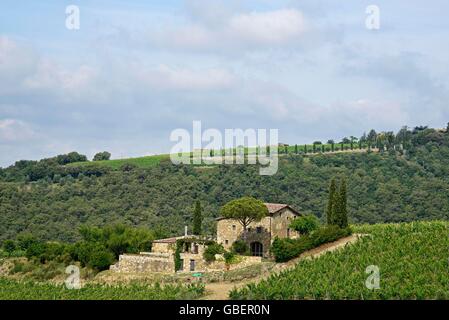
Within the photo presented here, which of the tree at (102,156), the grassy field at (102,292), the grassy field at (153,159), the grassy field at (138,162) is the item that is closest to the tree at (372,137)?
the grassy field at (153,159)

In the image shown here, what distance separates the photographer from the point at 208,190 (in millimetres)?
79250

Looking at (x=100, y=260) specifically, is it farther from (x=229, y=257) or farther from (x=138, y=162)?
(x=138, y=162)

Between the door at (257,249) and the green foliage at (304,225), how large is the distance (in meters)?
2.39

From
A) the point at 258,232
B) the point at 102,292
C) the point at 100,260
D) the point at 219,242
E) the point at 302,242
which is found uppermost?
the point at 258,232

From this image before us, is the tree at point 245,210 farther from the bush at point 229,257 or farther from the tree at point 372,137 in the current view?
the tree at point 372,137

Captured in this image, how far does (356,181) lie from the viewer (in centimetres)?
7650

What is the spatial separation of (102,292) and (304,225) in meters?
14.3

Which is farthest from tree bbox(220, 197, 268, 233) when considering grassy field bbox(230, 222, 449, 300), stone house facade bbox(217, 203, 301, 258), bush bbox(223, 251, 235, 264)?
grassy field bbox(230, 222, 449, 300)

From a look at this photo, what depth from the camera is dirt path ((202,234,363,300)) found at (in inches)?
1554

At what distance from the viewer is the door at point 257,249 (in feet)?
159

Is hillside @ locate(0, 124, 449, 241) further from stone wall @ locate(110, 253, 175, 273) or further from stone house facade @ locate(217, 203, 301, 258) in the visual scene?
stone wall @ locate(110, 253, 175, 273)

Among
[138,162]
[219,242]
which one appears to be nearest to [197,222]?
[219,242]
